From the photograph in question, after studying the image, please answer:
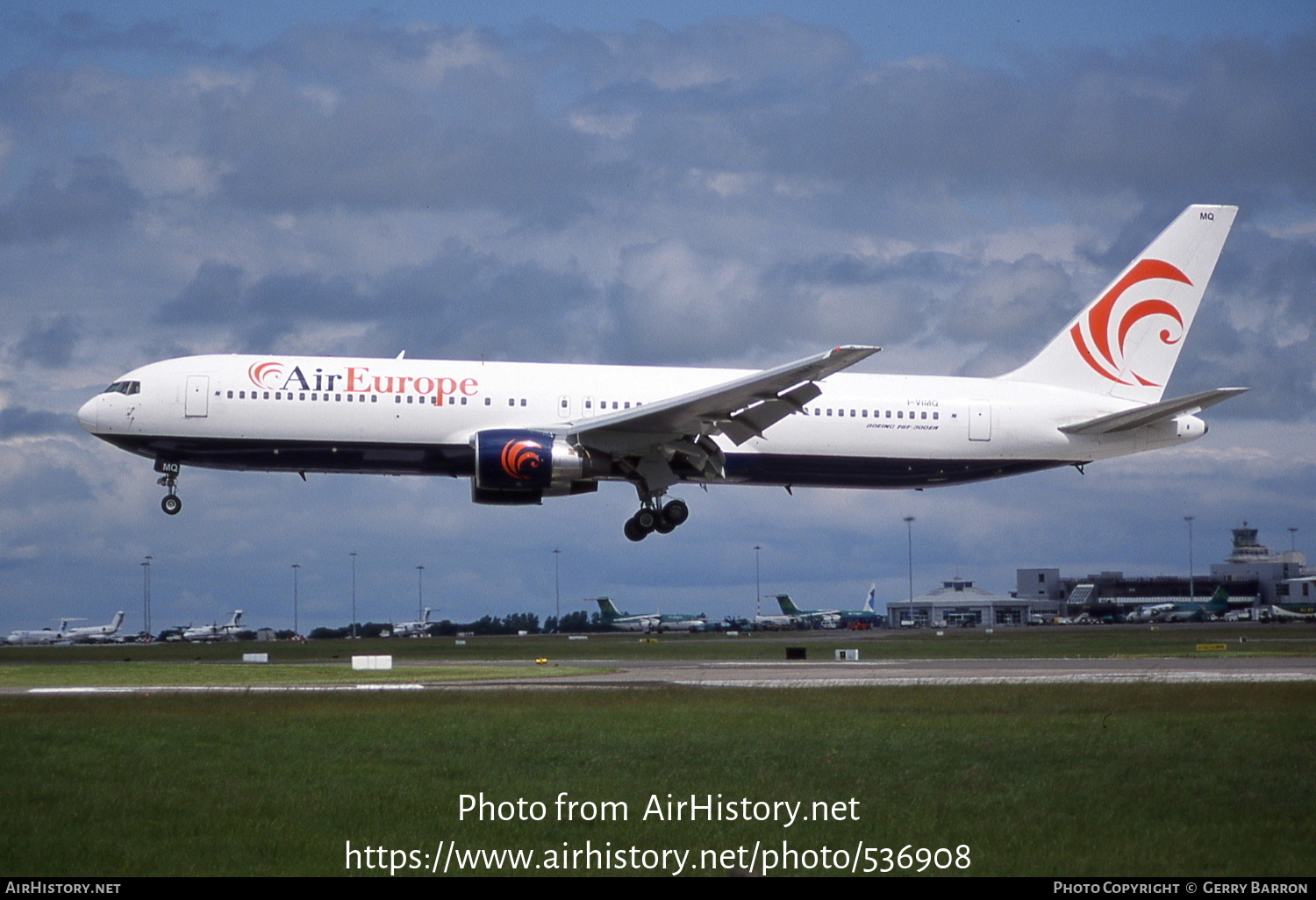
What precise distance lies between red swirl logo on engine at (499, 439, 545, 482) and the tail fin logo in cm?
1793

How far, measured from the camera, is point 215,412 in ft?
113

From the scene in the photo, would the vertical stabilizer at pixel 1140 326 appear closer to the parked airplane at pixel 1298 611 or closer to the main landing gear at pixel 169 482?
the main landing gear at pixel 169 482

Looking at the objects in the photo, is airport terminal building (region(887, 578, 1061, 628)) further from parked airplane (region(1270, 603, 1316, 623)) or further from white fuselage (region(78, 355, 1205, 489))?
white fuselage (region(78, 355, 1205, 489))

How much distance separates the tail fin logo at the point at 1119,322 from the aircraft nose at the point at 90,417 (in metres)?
28.5

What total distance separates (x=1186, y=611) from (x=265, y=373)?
386 ft

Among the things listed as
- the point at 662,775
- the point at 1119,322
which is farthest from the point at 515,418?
the point at 662,775

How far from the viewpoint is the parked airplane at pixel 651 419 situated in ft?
113

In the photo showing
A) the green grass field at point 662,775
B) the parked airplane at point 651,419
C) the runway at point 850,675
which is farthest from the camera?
the parked airplane at point 651,419

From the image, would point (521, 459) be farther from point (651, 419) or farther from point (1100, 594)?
point (1100, 594)

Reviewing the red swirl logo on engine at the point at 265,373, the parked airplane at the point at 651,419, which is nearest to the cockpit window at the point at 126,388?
the parked airplane at the point at 651,419

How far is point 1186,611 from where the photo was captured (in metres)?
132
